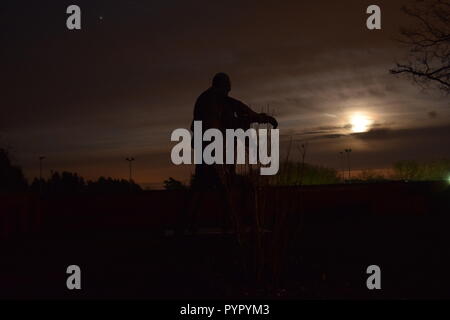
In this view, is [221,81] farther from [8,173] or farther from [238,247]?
[8,173]

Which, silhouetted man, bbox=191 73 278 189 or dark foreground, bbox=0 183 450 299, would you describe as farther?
silhouetted man, bbox=191 73 278 189

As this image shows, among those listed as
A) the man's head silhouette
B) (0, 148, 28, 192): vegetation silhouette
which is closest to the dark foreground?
the man's head silhouette

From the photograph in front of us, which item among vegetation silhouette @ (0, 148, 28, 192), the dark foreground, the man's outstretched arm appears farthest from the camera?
vegetation silhouette @ (0, 148, 28, 192)

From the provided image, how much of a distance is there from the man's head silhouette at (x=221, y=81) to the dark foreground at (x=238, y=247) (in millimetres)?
1269

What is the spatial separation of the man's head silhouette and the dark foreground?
1.27 metres

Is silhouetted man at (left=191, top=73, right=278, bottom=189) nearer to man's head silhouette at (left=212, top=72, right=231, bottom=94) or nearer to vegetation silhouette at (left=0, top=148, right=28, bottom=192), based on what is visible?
man's head silhouette at (left=212, top=72, right=231, bottom=94)

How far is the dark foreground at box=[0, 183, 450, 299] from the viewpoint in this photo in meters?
5.11

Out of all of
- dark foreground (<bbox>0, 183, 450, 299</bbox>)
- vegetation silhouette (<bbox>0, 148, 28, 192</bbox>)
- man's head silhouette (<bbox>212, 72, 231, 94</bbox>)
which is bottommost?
dark foreground (<bbox>0, 183, 450, 299</bbox>)

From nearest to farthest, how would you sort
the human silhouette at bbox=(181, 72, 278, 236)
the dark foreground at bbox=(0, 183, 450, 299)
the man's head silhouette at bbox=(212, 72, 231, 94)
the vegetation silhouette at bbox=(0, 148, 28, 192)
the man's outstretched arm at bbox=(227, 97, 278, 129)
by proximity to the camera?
the dark foreground at bbox=(0, 183, 450, 299) < the man's outstretched arm at bbox=(227, 97, 278, 129) < the human silhouette at bbox=(181, 72, 278, 236) < the man's head silhouette at bbox=(212, 72, 231, 94) < the vegetation silhouette at bbox=(0, 148, 28, 192)

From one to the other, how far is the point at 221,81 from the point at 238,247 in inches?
78.7

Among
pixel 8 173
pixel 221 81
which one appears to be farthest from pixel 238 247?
pixel 8 173

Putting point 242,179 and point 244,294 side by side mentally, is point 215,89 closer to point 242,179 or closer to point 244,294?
point 242,179

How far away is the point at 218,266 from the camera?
581 centimetres
